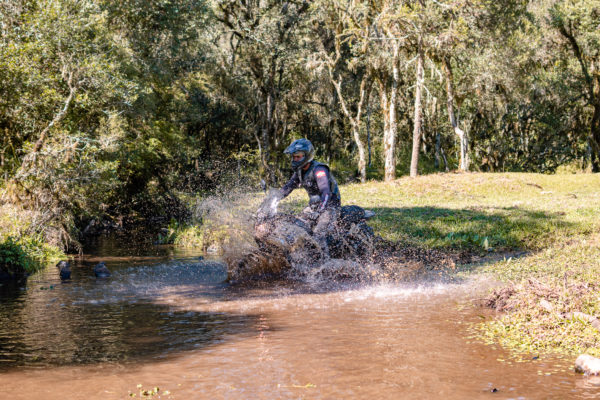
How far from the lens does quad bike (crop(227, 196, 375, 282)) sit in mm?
10328

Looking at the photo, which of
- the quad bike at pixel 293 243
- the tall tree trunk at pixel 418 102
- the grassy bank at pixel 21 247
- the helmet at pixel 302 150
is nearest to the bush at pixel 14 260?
the grassy bank at pixel 21 247

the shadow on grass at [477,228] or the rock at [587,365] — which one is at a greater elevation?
the shadow on grass at [477,228]

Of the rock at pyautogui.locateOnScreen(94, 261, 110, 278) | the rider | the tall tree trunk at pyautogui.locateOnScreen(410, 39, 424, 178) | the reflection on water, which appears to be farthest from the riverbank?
the rock at pyautogui.locateOnScreen(94, 261, 110, 278)

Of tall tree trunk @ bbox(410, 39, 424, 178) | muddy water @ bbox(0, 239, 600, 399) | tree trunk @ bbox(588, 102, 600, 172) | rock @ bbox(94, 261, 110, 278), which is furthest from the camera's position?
tree trunk @ bbox(588, 102, 600, 172)

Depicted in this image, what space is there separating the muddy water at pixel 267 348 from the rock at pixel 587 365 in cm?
8

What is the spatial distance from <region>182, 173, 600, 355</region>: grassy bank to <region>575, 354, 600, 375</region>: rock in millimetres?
450

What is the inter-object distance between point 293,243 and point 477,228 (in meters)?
6.04

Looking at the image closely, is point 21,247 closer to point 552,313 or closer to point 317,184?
point 317,184

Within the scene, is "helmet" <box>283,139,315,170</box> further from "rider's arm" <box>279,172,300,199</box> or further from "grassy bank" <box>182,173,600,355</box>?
"grassy bank" <box>182,173,600,355</box>

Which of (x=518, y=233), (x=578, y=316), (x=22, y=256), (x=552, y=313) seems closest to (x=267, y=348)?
(x=552, y=313)

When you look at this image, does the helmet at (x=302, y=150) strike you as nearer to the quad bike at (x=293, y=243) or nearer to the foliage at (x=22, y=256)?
the quad bike at (x=293, y=243)

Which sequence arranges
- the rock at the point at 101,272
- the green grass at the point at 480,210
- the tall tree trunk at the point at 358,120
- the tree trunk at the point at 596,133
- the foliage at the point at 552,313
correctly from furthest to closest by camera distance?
1. the tree trunk at the point at 596,133
2. the tall tree trunk at the point at 358,120
3. the green grass at the point at 480,210
4. the rock at the point at 101,272
5. the foliage at the point at 552,313

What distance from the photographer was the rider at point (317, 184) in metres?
10.3

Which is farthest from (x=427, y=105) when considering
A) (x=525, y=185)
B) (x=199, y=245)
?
(x=199, y=245)
